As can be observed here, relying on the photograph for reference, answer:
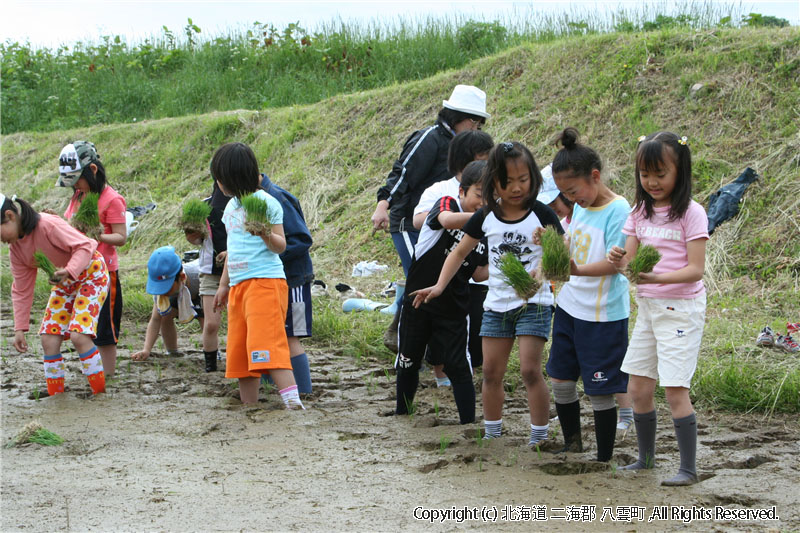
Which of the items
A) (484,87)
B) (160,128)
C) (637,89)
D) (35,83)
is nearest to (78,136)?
(160,128)

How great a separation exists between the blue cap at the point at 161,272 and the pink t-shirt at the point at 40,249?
947 mm

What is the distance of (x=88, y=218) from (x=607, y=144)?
266 inches

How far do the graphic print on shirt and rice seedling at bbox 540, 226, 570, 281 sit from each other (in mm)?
344

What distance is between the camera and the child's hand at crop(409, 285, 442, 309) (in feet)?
14.5

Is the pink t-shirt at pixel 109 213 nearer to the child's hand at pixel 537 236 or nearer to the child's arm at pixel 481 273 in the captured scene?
the child's arm at pixel 481 273

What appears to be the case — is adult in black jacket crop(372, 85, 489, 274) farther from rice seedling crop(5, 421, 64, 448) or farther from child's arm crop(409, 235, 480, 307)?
rice seedling crop(5, 421, 64, 448)

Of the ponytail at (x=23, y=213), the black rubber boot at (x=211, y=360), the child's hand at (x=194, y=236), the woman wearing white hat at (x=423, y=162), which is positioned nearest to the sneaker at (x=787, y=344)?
the woman wearing white hat at (x=423, y=162)

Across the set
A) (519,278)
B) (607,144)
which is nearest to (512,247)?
(519,278)

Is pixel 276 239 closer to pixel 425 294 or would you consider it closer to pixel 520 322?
pixel 425 294

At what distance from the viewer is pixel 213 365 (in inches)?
253

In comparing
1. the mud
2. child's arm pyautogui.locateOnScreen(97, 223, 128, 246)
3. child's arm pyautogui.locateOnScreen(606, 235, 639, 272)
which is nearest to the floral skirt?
child's arm pyautogui.locateOnScreen(97, 223, 128, 246)

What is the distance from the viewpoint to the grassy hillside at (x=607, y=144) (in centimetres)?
726

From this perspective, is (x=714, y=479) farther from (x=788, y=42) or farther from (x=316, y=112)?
(x=316, y=112)

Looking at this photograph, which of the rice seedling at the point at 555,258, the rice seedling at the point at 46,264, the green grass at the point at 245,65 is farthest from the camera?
the green grass at the point at 245,65
